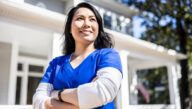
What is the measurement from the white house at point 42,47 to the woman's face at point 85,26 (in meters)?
2.91

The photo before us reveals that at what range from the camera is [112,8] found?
377 inches

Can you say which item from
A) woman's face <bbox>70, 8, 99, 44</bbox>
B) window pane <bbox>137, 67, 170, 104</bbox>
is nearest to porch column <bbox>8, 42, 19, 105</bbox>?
woman's face <bbox>70, 8, 99, 44</bbox>

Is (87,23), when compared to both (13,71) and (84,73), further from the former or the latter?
(13,71)

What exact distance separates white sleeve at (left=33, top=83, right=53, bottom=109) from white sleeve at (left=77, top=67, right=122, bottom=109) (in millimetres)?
350

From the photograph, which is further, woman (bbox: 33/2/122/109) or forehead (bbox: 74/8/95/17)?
forehead (bbox: 74/8/95/17)

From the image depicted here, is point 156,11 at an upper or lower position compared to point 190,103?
upper

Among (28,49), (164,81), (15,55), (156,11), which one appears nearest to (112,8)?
(156,11)

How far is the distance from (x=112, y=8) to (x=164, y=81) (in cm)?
1020

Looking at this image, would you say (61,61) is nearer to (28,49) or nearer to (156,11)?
(28,49)

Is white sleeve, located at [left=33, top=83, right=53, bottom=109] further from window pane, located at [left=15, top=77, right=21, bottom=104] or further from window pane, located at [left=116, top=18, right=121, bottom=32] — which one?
window pane, located at [left=116, top=18, right=121, bottom=32]

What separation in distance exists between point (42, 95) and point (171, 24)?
27.6ft

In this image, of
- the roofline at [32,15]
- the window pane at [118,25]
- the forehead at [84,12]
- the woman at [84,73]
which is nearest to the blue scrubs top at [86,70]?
the woman at [84,73]

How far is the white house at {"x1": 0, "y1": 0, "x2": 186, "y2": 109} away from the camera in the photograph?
419cm

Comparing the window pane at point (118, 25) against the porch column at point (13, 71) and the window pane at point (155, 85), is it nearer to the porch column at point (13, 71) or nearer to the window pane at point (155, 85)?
the porch column at point (13, 71)
